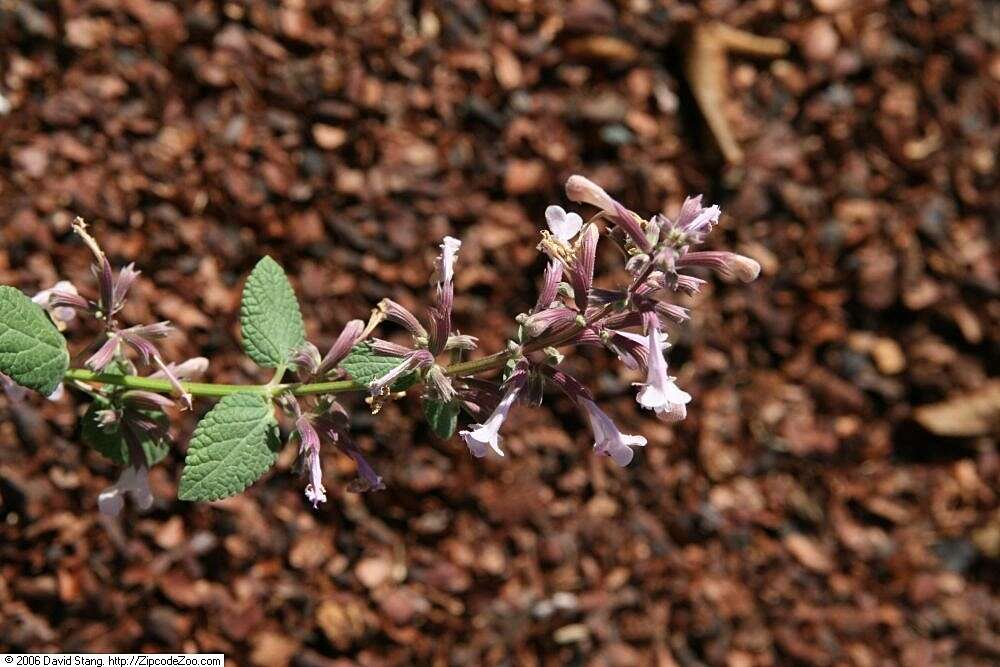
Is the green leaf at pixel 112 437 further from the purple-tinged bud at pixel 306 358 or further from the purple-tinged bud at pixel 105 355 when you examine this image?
the purple-tinged bud at pixel 306 358

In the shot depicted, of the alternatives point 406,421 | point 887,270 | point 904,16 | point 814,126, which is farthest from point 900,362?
point 406,421

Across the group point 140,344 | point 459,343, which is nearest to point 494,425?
point 459,343

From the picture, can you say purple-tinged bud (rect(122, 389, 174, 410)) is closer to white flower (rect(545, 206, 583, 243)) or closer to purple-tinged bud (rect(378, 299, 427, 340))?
purple-tinged bud (rect(378, 299, 427, 340))

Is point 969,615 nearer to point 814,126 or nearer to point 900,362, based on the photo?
point 900,362

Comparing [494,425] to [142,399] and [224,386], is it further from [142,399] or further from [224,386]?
[142,399]

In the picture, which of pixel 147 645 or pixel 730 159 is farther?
pixel 730 159

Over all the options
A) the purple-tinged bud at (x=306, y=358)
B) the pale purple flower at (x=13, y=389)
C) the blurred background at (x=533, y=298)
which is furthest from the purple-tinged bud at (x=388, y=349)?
the blurred background at (x=533, y=298)
